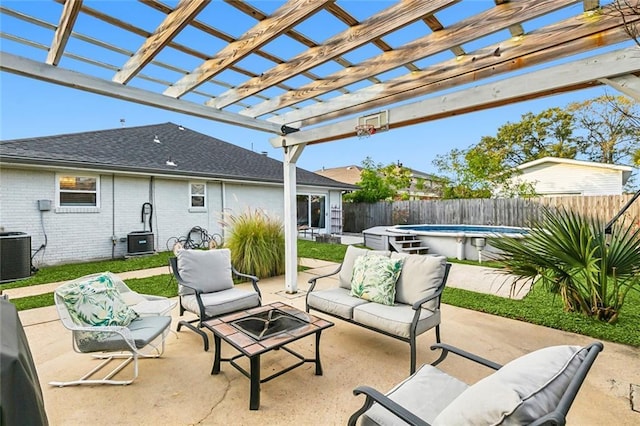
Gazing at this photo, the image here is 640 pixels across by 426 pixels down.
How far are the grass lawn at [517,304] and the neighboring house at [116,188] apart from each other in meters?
1.28

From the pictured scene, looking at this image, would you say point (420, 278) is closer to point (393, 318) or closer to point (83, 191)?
point (393, 318)

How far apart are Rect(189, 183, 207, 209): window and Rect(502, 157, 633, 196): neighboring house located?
1475 centimetres

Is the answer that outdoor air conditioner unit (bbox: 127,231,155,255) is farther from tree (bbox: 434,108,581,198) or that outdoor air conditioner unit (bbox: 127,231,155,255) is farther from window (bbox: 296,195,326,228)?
tree (bbox: 434,108,581,198)

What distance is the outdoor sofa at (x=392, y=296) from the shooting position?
9.96ft

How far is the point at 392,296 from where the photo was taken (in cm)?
345

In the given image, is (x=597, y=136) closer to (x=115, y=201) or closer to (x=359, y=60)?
(x=359, y=60)

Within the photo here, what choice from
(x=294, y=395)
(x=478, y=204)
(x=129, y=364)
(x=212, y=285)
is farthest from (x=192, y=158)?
(x=478, y=204)

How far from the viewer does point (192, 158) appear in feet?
Answer: 37.4

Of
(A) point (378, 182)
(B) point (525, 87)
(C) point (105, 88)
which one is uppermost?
(A) point (378, 182)

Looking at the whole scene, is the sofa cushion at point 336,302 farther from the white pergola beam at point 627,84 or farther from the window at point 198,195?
the window at point 198,195

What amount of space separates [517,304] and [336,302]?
3109mm

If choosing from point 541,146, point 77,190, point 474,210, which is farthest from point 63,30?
point 541,146

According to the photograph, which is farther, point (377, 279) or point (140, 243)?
point (140, 243)

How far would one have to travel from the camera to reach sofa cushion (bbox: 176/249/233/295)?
3889 mm
